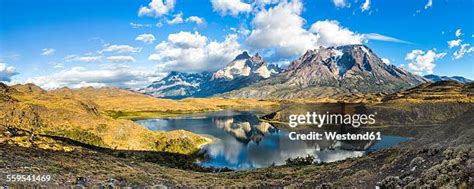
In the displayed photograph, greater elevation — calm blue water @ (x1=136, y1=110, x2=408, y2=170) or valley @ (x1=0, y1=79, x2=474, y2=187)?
valley @ (x1=0, y1=79, x2=474, y2=187)

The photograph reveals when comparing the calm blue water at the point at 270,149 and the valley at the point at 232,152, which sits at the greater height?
the valley at the point at 232,152

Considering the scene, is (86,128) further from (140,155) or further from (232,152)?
(232,152)

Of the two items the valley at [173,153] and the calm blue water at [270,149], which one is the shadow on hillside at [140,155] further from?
the calm blue water at [270,149]

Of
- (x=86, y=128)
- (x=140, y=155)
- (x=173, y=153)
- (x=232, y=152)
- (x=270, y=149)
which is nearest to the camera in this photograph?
(x=140, y=155)

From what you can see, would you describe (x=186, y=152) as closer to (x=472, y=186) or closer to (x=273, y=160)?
(x=273, y=160)

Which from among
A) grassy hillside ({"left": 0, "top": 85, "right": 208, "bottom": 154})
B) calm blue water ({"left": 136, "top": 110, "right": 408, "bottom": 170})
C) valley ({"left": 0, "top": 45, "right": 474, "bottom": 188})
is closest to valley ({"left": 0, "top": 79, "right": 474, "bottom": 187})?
valley ({"left": 0, "top": 45, "right": 474, "bottom": 188})

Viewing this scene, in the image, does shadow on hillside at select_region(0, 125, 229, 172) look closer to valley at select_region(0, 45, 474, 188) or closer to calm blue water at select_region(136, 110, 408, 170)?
valley at select_region(0, 45, 474, 188)

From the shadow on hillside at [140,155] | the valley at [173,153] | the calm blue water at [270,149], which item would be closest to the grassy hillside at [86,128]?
the valley at [173,153]

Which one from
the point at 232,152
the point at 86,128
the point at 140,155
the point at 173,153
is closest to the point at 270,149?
the point at 232,152

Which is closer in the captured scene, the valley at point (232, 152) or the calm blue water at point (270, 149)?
the valley at point (232, 152)

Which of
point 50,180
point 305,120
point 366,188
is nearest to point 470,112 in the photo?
point 366,188

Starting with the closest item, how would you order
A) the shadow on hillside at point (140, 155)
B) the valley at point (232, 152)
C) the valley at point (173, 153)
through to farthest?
the valley at point (173, 153) < the valley at point (232, 152) < the shadow on hillside at point (140, 155)

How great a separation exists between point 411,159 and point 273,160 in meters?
70.0

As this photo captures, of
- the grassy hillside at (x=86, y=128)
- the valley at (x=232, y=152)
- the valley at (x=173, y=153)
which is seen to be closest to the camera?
the valley at (x=173, y=153)
